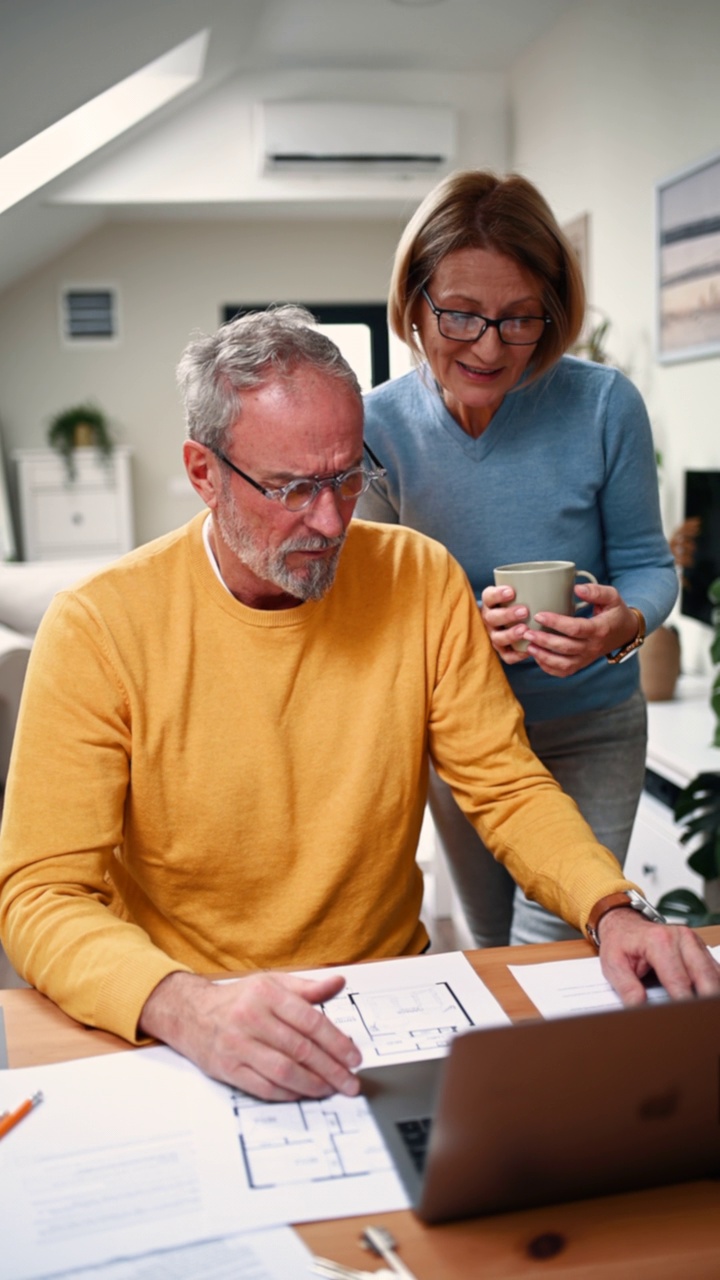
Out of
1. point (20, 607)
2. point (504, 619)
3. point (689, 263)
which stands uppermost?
point (689, 263)

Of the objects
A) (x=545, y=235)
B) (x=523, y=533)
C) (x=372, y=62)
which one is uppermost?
(x=372, y=62)

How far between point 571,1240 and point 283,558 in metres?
0.74

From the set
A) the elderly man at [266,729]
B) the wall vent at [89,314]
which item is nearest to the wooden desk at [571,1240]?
the elderly man at [266,729]

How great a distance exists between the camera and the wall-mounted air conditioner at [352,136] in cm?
546

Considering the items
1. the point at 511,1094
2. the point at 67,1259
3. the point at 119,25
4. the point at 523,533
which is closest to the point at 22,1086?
the point at 67,1259

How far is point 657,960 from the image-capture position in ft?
3.38

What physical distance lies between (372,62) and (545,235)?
14.7ft

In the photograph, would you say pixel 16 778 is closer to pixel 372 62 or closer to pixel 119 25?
pixel 119 25

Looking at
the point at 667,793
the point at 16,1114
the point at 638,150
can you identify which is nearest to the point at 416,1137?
the point at 16,1114

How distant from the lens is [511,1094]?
665 mm

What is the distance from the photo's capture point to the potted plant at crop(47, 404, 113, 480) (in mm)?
6965

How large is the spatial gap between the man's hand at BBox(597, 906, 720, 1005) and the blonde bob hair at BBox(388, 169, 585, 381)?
33.4 inches

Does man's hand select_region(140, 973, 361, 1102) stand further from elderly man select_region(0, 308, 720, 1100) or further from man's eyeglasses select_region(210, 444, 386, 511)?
man's eyeglasses select_region(210, 444, 386, 511)

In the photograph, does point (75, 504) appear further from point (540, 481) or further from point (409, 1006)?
point (409, 1006)
